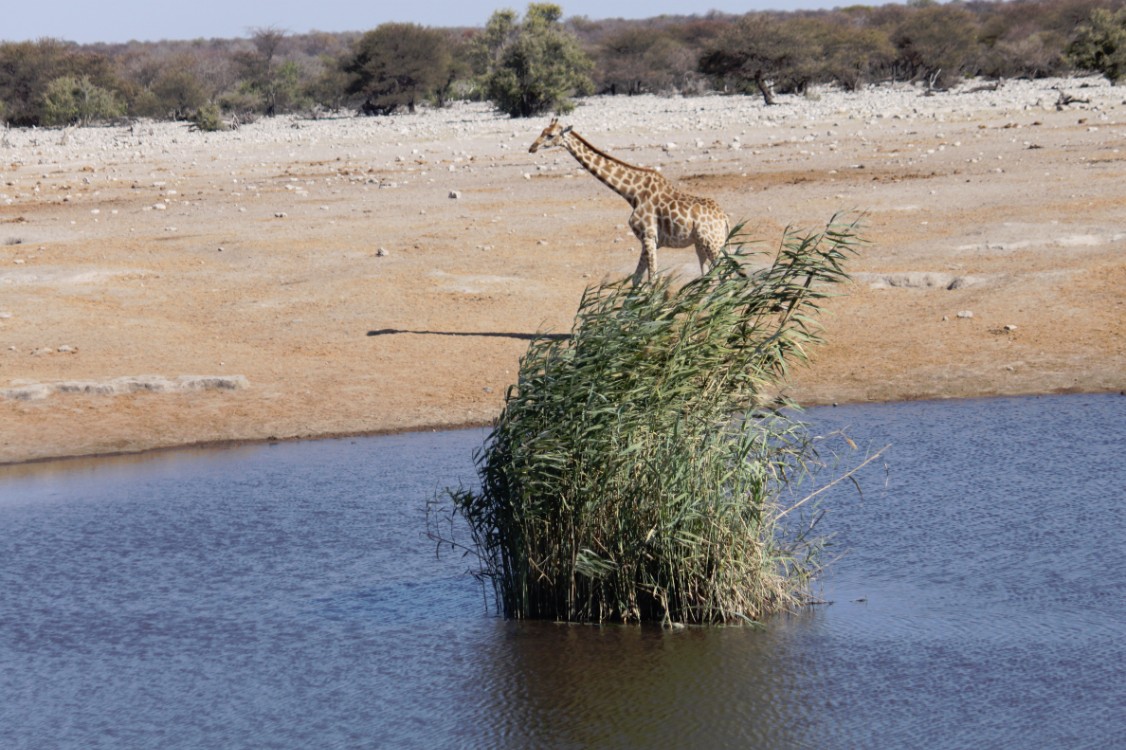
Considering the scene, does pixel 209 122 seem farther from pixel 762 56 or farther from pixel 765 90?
pixel 762 56

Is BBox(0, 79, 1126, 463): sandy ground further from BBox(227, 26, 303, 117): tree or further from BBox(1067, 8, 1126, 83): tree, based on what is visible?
BBox(227, 26, 303, 117): tree

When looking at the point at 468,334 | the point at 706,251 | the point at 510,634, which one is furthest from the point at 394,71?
the point at 510,634

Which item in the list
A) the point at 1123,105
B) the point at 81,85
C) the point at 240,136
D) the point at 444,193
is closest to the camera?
the point at 444,193

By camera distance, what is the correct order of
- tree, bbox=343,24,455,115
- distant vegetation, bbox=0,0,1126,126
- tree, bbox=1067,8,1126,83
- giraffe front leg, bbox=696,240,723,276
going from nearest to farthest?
giraffe front leg, bbox=696,240,723,276 < tree, bbox=1067,8,1126,83 < distant vegetation, bbox=0,0,1126,126 < tree, bbox=343,24,455,115

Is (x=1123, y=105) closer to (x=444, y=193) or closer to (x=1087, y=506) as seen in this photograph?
(x=444, y=193)

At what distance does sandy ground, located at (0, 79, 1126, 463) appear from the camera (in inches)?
490

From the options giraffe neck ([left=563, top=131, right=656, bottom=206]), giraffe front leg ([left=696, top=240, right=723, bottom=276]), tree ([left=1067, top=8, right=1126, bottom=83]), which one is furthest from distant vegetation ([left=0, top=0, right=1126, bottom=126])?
giraffe front leg ([left=696, top=240, right=723, bottom=276])

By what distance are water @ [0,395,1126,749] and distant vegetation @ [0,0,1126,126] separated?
1144 inches

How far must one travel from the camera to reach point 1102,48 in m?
35.4

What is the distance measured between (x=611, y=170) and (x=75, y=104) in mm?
34857

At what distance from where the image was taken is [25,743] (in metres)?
6.10

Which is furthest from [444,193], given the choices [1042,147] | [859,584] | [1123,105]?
[859,584]

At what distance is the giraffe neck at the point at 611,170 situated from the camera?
13945 mm

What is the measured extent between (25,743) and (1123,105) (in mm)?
27415
